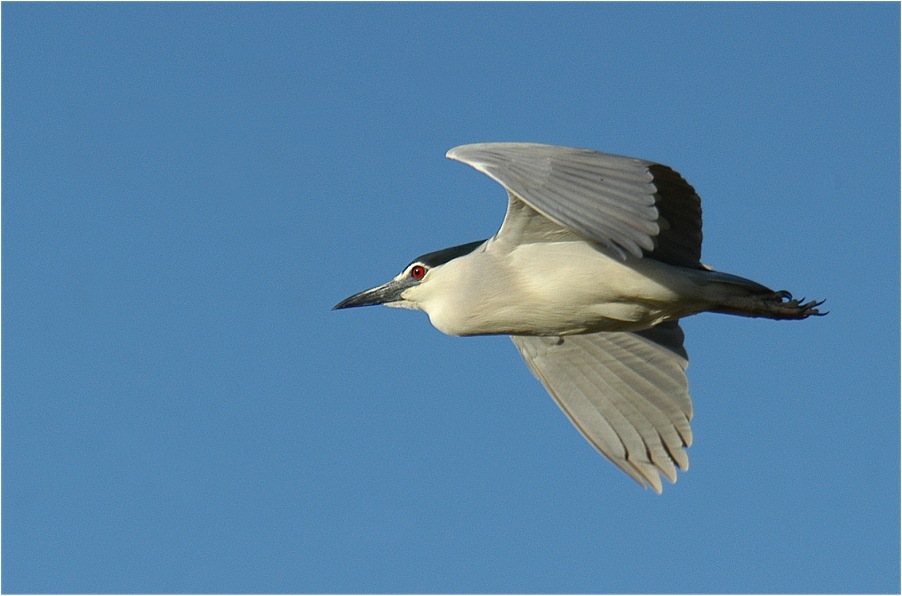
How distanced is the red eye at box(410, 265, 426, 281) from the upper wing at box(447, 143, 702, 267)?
1.59 m

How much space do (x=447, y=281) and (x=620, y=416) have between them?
2241 mm

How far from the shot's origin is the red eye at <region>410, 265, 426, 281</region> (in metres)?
10.6

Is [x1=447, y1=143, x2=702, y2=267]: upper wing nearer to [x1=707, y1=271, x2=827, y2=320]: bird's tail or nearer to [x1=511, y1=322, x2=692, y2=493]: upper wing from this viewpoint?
[x1=707, y1=271, x2=827, y2=320]: bird's tail

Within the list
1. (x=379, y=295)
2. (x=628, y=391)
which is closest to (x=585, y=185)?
(x=379, y=295)

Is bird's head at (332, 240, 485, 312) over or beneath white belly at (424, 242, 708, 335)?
over

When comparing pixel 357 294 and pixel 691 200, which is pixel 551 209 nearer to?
pixel 691 200

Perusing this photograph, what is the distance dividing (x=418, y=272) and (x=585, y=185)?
230cm

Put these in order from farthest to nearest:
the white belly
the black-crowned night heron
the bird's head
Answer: the bird's head, the white belly, the black-crowned night heron

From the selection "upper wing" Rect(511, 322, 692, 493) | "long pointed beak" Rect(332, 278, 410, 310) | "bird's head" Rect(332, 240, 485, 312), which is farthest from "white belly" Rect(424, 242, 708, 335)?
"upper wing" Rect(511, 322, 692, 493)

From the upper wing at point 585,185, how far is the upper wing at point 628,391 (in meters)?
2.62

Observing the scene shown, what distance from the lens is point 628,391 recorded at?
38.6 ft

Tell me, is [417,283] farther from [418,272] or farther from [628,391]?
[628,391]

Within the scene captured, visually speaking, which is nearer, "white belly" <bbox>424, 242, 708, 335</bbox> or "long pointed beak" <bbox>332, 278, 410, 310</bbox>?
"white belly" <bbox>424, 242, 708, 335</bbox>

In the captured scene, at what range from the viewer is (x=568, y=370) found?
12.0 meters
